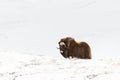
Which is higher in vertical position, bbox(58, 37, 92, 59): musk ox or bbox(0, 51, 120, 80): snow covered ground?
bbox(58, 37, 92, 59): musk ox

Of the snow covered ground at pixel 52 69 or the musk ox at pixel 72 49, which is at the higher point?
the musk ox at pixel 72 49

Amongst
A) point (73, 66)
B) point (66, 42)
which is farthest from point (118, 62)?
point (66, 42)

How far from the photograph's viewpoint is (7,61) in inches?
510

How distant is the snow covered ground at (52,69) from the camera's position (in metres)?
10.0

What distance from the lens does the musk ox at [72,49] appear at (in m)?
15.4

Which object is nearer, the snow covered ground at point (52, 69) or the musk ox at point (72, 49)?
the snow covered ground at point (52, 69)

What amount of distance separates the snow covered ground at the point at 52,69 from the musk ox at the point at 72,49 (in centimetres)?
197

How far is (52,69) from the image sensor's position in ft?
36.9

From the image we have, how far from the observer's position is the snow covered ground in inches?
395

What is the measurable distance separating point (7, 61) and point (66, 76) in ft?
10.9

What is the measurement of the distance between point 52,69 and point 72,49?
4.37 m

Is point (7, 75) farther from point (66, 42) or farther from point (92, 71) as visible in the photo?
point (66, 42)

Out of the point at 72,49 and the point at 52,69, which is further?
the point at 72,49

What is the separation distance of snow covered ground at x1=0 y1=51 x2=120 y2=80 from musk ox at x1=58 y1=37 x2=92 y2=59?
77.5 inches
